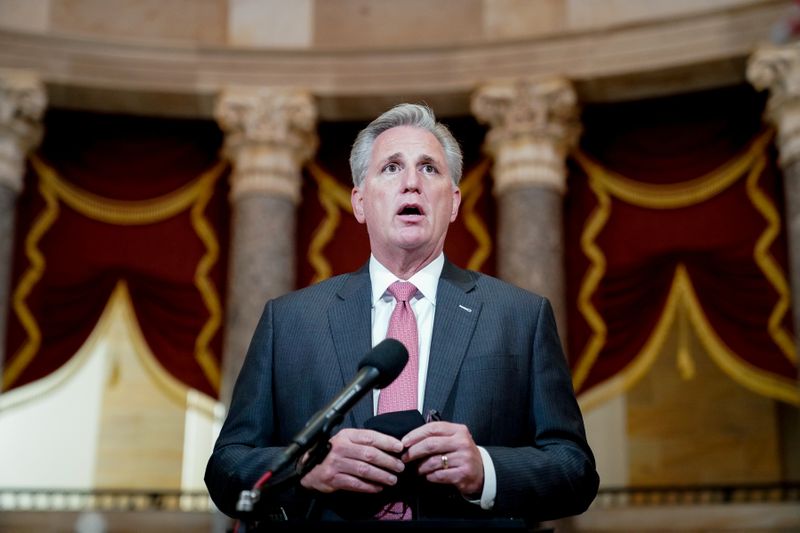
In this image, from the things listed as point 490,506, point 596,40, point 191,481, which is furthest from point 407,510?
point 191,481

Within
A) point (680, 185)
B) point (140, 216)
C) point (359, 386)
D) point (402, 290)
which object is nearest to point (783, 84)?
point (680, 185)

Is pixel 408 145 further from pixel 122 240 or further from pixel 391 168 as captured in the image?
pixel 122 240

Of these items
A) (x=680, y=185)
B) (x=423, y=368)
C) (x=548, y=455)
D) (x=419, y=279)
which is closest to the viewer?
(x=548, y=455)

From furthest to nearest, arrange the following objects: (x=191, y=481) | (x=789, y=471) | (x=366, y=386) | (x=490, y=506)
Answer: (x=191, y=481) < (x=789, y=471) < (x=490, y=506) < (x=366, y=386)

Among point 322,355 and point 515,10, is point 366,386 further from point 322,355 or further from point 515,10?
point 515,10

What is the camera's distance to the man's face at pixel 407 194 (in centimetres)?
278

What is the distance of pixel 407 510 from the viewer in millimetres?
2518

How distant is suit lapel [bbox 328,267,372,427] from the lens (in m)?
2.62

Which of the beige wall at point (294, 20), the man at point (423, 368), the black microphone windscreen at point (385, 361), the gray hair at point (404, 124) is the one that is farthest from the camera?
the beige wall at point (294, 20)

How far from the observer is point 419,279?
2.82 meters

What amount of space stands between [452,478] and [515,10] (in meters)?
6.81

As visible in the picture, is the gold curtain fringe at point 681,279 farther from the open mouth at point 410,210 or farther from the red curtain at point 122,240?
the open mouth at point 410,210

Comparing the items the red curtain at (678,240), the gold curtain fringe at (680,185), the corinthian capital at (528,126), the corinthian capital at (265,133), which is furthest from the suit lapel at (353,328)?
the gold curtain fringe at (680,185)

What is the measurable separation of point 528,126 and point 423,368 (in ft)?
19.1
